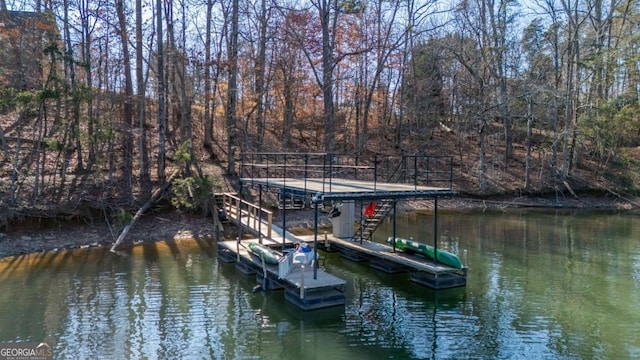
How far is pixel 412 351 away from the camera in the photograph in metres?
8.66

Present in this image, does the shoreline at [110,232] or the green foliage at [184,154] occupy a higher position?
the green foliage at [184,154]

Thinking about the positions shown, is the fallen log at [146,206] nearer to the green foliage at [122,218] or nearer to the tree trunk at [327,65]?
the green foliage at [122,218]

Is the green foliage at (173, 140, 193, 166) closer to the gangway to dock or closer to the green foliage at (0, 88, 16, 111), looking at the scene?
the gangway to dock

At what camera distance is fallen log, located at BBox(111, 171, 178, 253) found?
1681 centimetres

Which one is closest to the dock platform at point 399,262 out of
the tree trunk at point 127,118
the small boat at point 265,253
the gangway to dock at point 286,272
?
the gangway to dock at point 286,272

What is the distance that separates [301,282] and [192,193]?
10601mm

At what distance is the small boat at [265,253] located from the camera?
12942 millimetres

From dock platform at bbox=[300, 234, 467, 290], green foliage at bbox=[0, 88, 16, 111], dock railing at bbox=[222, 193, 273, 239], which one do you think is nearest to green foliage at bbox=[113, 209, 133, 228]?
dock railing at bbox=[222, 193, 273, 239]

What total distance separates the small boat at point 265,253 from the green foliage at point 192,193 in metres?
6.56

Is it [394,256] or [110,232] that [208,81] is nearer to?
[110,232]

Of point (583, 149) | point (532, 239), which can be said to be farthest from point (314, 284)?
point (583, 149)

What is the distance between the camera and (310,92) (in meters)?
33.3

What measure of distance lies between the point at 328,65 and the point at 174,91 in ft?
31.6

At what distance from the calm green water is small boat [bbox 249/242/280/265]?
2.98 ft
